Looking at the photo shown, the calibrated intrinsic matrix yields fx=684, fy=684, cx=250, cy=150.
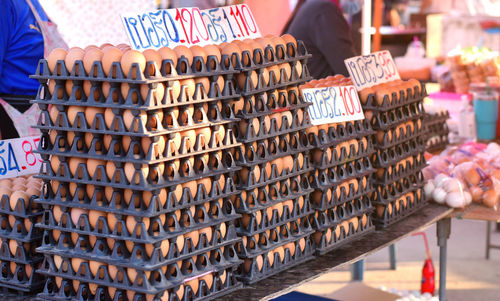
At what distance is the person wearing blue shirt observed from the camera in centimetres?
346

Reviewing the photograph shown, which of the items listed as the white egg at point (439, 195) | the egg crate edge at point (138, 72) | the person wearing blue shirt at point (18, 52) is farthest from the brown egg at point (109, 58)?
Answer: the white egg at point (439, 195)

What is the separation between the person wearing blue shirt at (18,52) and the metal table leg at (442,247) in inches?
87.4

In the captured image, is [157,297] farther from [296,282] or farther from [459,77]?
[459,77]

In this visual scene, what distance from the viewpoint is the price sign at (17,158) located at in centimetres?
256

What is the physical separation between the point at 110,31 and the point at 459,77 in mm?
3130

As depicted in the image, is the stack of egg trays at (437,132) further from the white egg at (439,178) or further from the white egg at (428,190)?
the white egg at (428,190)

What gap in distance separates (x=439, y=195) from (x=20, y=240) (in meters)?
2.11

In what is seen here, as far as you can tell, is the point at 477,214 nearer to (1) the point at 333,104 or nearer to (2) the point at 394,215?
(2) the point at 394,215

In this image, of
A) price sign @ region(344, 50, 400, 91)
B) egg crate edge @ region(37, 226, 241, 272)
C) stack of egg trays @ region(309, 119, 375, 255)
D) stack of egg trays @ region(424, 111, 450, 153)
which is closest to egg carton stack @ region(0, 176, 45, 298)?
egg crate edge @ region(37, 226, 241, 272)

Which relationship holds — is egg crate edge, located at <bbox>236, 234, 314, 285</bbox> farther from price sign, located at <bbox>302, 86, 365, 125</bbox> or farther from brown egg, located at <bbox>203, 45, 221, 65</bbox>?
brown egg, located at <bbox>203, 45, 221, 65</bbox>

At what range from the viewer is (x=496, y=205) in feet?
11.4

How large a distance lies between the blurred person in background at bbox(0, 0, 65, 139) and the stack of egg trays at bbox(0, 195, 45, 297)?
1176mm

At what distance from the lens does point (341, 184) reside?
9.18 feet

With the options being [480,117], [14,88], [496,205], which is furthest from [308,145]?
[480,117]
